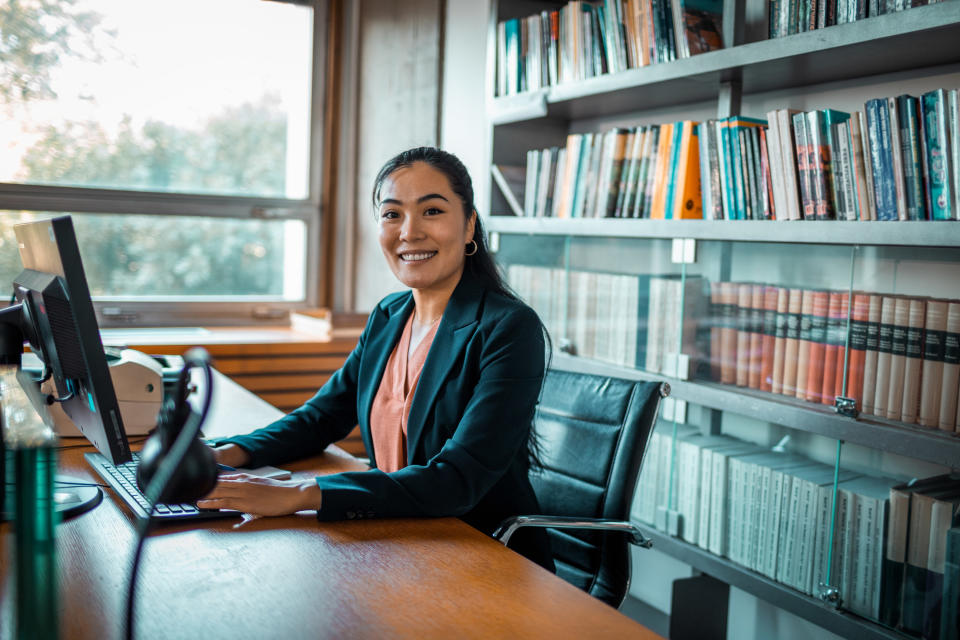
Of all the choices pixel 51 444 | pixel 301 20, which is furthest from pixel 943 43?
pixel 301 20

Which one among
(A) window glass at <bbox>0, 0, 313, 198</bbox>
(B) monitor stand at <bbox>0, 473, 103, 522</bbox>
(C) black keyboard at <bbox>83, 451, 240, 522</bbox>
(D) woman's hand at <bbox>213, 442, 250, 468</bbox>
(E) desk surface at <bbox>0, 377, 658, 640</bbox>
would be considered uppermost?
(A) window glass at <bbox>0, 0, 313, 198</bbox>

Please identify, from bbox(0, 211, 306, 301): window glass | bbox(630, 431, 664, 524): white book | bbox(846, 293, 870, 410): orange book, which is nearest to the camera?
bbox(846, 293, 870, 410): orange book

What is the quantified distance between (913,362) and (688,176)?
78cm

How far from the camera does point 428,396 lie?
1.66m

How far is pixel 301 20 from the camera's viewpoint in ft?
12.7

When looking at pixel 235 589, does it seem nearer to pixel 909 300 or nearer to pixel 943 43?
pixel 909 300

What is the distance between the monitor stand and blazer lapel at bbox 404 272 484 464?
0.57 meters

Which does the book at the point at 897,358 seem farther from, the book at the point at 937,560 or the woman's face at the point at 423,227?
the woman's face at the point at 423,227

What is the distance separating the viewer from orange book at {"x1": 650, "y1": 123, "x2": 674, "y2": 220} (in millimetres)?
2361

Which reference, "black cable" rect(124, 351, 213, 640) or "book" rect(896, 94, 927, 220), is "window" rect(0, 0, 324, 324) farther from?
"black cable" rect(124, 351, 213, 640)

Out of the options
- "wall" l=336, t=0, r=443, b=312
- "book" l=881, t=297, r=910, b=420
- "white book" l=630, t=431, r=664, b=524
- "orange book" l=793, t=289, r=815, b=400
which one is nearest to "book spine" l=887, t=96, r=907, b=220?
"book" l=881, t=297, r=910, b=420

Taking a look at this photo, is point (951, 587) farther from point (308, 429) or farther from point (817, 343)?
point (308, 429)

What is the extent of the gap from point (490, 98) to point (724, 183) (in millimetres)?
1115

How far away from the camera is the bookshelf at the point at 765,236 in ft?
5.73
